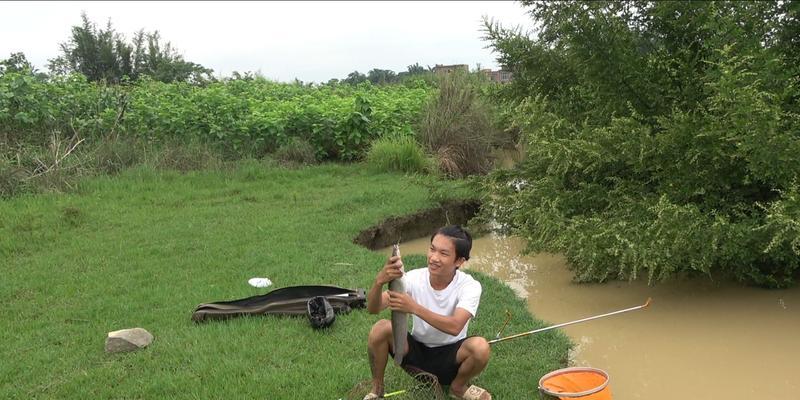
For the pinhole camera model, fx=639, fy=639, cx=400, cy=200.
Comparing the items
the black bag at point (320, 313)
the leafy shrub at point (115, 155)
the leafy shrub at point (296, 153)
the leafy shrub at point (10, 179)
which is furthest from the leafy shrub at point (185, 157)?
the black bag at point (320, 313)

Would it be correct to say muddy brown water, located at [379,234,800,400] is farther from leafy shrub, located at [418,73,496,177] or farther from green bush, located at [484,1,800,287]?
leafy shrub, located at [418,73,496,177]

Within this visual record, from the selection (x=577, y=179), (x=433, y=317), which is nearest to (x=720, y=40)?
(x=577, y=179)

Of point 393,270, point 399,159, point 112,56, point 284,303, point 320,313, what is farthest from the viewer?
point 112,56

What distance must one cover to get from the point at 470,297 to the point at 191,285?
341 centimetres

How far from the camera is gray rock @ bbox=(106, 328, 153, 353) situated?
436 centimetres

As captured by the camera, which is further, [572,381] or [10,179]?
[10,179]

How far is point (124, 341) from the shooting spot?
4.36 metres

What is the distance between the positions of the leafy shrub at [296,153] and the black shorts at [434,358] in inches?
360

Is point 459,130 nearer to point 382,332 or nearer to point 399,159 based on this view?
point 399,159

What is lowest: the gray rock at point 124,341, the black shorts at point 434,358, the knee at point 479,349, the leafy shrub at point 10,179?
the gray rock at point 124,341

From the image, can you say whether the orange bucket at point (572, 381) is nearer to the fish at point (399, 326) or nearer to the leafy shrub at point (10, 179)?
the fish at point (399, 326)

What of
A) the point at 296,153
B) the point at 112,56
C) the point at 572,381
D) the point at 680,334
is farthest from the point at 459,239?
the point at 112,56

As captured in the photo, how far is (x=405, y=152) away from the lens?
12.0 m

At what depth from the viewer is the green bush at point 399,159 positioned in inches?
472
